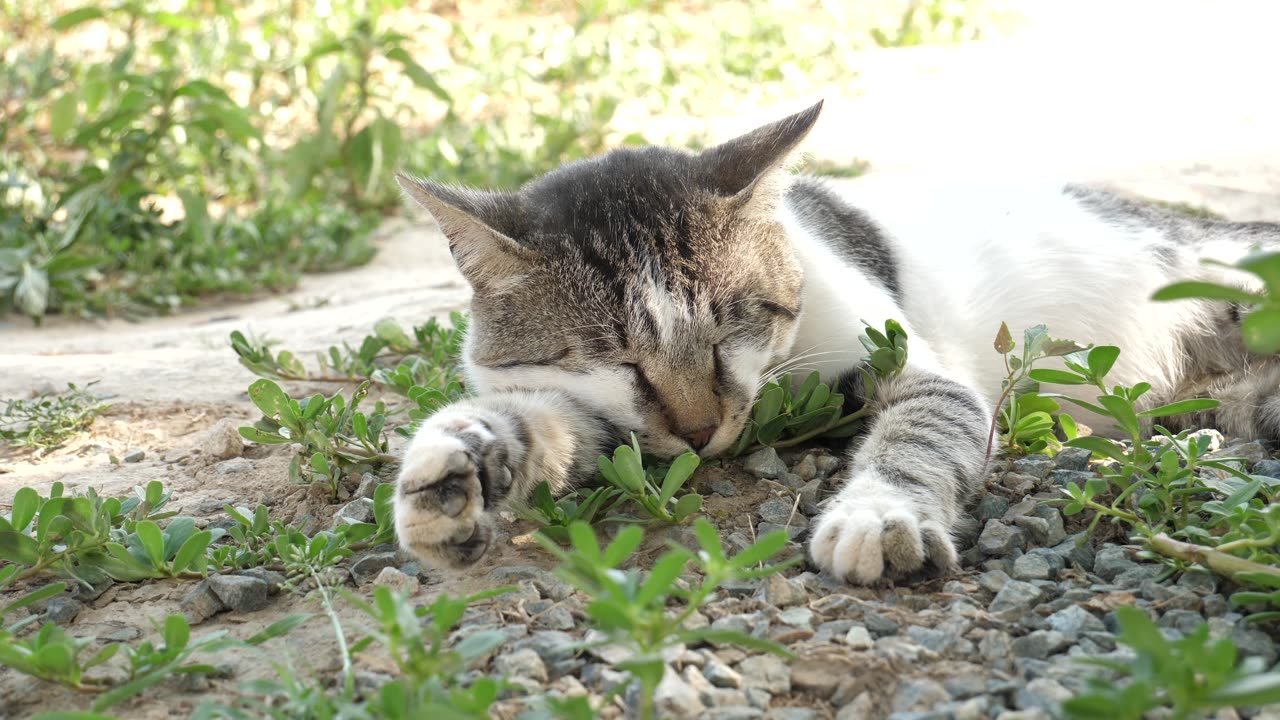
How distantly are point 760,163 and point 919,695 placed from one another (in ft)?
4.76

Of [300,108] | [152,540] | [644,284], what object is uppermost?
[300,108]

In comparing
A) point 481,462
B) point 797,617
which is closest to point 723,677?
point 797,617

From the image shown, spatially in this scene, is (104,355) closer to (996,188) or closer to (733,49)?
(996,188)

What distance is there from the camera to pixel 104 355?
394 centimetres

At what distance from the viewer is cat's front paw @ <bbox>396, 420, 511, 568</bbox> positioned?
75.4 inches

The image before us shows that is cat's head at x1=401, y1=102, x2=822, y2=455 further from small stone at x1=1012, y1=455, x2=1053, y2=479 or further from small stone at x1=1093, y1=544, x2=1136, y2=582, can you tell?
small stone at x1=1093, y1=544, x2=1136, y2=582

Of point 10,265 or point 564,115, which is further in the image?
point 564,115

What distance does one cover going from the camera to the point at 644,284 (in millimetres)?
2422

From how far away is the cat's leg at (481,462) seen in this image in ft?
6.31

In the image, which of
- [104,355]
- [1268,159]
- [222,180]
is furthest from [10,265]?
[1268,159]

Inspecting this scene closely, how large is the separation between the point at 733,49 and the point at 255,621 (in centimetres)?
716

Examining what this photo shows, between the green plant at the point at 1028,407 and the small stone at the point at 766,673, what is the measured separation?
0.97 meters

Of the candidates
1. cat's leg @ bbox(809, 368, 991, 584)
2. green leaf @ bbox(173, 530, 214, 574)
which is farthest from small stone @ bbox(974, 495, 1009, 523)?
green leaf @ bbox(173, 530, 214, 574)

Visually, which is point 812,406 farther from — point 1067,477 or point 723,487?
point 1067,477
